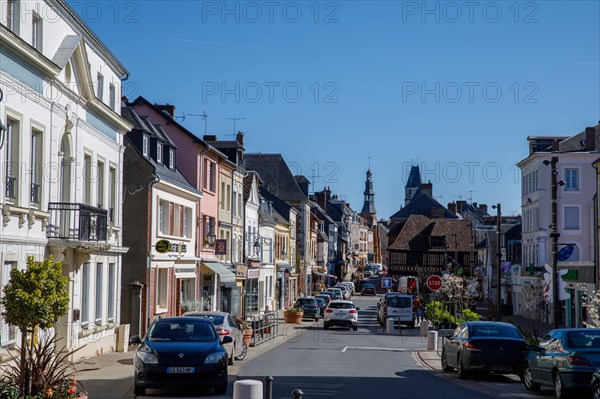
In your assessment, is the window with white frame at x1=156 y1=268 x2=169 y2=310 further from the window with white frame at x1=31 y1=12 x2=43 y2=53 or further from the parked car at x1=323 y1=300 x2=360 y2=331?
the window with white frame at x1=31 y1=12 x2=43 y2=53

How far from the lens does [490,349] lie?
20391 millimetres

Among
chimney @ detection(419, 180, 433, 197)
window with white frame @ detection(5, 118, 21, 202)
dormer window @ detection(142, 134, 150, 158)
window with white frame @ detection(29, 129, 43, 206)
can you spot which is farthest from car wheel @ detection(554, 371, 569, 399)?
chimney @ detection(419, 180, 433, 197)

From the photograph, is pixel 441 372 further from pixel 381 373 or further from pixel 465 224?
pixel 465 224

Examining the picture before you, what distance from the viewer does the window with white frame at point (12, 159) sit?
729 inches

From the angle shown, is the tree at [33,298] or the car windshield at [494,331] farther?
the car windshield at [494,331]

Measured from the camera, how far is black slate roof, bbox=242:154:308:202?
8119 centimetres

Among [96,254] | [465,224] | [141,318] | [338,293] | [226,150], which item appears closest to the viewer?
[96,254]

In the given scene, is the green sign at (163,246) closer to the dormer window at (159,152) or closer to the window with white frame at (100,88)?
the dormer window at (159,152)

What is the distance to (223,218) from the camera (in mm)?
46344

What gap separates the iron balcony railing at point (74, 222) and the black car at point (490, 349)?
10049mm

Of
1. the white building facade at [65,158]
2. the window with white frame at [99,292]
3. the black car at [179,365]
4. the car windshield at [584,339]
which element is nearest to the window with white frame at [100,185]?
the white building facade at [65,158]

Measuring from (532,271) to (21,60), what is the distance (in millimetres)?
48670

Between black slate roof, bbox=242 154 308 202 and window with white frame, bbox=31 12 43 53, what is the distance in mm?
60340

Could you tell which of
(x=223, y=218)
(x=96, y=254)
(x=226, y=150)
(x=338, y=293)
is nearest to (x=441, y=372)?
(x=96, y=254)
